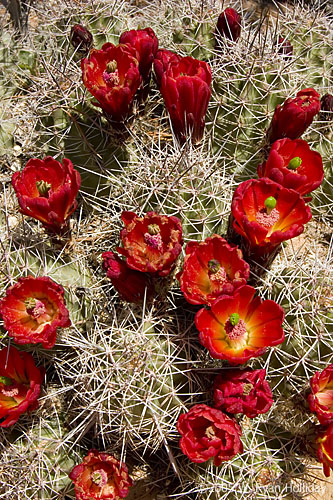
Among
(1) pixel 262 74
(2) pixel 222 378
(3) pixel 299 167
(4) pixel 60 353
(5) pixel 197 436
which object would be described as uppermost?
(1) pixel 262 74

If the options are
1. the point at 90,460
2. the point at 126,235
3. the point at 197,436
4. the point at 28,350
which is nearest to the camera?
the point at 197,436

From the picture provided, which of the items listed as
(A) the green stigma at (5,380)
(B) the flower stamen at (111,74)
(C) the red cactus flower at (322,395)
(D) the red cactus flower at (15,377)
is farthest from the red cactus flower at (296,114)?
(A) the green stigma at (5,380)

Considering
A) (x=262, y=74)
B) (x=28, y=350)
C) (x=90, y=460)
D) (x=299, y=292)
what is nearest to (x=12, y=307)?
(x=28, y=350)

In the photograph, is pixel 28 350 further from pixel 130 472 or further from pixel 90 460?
pixel 130 472

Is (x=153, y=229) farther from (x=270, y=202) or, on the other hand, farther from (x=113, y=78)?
(x=113, y=78)

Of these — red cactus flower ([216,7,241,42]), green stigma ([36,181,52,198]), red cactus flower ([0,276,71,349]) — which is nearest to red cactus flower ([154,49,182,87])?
red cactus flower ([216,7,241,42])

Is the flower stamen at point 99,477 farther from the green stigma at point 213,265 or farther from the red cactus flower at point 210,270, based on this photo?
the green stigma at point 213,265

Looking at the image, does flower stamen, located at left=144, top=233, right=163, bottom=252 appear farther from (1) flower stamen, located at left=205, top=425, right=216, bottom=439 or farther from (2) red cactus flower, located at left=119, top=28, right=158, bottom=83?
(2) red cactus flower, located at left=119, top=28, right=158, bottom=83
